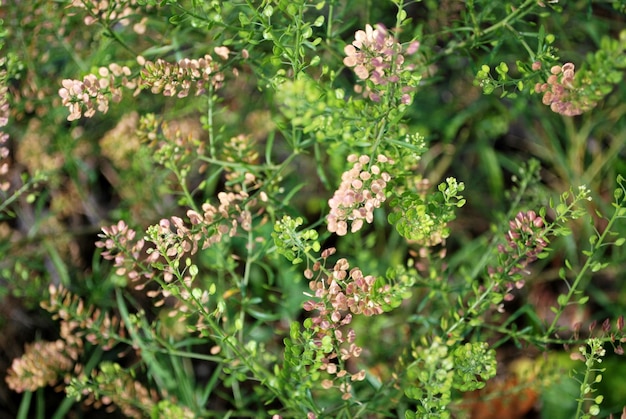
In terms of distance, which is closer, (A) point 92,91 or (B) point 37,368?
(A) point 92,91

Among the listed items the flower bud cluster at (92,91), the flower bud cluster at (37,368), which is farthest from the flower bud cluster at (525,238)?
the flower bud cluster at (37,368)

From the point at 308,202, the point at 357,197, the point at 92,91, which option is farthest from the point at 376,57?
the point at 308,202

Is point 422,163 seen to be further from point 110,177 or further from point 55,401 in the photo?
point 55,401

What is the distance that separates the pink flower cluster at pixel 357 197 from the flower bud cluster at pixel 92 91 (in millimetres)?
373

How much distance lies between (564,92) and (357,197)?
315 millimetres

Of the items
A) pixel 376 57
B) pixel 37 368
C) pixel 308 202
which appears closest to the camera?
pixel 376 57

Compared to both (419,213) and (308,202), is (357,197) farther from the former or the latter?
(308,202)

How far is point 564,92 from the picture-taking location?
2.95 ft

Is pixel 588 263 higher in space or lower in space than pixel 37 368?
higher

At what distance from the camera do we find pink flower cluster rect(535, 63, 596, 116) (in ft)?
2.88

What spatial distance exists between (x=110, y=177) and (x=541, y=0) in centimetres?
171

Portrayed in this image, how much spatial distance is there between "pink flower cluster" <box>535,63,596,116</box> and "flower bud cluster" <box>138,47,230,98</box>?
1.58 feet

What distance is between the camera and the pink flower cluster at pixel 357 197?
87 centimetres

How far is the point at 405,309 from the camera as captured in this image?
196 centimetres
